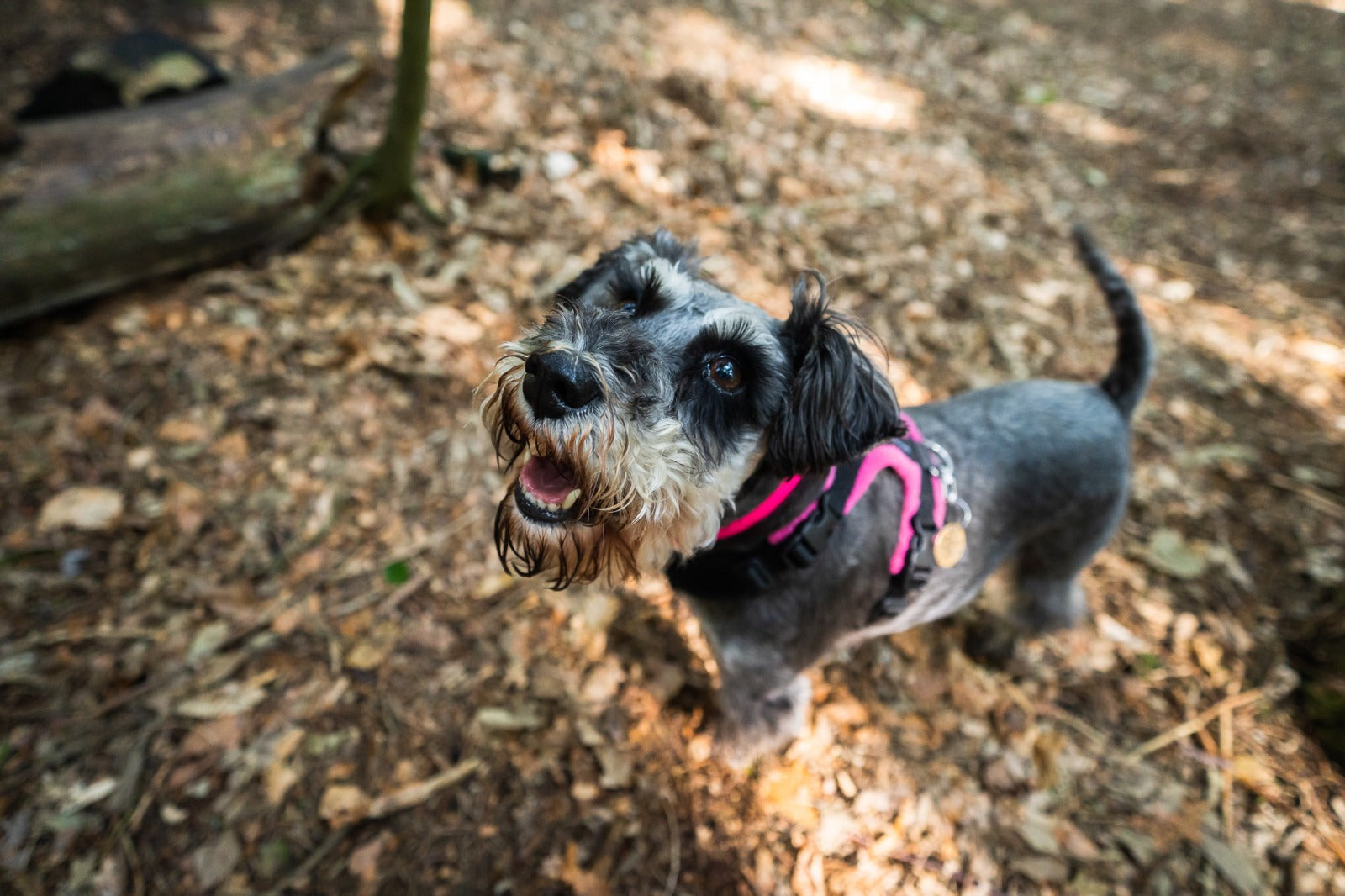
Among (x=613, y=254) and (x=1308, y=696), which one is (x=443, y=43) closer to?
(x=613, y=254)

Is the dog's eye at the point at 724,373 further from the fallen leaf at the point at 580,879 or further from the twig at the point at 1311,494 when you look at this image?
the twig at the point at 1311,494

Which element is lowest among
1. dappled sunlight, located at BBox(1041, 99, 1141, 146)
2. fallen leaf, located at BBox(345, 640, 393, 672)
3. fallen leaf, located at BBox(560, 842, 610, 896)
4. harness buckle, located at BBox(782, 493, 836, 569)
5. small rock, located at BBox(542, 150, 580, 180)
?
fallen leaf, located at BBox(560, 842, 610, 896)

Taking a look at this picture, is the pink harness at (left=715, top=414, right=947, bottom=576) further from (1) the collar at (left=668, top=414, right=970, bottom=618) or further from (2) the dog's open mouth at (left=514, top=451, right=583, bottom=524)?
(2) the dog's open mouth at (left=514, top=451, right=583, bottom=524)

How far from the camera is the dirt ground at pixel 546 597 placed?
10.2 ft

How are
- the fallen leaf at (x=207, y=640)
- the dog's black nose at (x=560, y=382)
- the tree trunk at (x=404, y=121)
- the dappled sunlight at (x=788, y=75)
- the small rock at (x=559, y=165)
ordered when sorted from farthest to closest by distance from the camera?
the dappled sunlight at (x=788, y=75) < the small rock at (x=559, y=165) < the tree trunk at (x=404, y=121) < the fallen leaf at (x=207, y=640) < the dog's black nose at (x=560, y=382)

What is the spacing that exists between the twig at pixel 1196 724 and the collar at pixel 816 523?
195 cm

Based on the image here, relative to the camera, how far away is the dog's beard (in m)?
2.08

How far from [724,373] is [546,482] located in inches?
28.8

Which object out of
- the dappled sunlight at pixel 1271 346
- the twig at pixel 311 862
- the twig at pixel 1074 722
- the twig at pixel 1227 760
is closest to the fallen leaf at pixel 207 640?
Result: the twig at pixel 311 862

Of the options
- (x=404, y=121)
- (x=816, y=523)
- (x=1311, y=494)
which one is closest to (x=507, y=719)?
(x=816, y=523)

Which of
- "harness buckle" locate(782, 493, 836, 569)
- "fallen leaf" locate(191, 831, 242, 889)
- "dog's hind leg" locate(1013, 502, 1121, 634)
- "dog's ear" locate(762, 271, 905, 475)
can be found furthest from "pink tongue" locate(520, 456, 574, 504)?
"dog's hind leg" locate(1013, 502, 1121, 634)

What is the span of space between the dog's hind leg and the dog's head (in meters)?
1.76

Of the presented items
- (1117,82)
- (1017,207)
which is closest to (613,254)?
(1017,207)

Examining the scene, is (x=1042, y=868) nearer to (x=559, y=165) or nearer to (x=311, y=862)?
(x=311, y=862)
